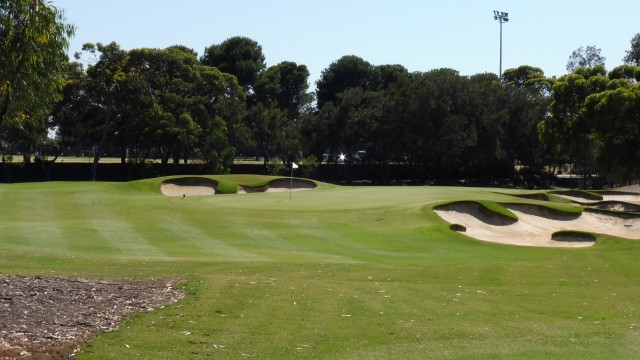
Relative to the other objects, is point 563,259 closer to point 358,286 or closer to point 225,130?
point 358,286

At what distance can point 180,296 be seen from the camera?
1412 cm

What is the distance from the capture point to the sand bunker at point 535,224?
3709 centimetres

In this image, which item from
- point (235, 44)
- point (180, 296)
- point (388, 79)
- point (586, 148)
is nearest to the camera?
point (180, 296)

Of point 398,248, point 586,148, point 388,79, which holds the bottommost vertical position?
point 398,248

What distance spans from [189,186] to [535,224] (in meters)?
27.2

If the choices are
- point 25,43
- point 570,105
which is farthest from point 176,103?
point 25,43

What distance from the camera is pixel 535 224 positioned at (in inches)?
1612

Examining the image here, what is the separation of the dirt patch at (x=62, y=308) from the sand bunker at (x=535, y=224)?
2437cm

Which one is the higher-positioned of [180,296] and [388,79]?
[388,79]

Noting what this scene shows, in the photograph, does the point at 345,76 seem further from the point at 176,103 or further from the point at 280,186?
the point at 280,186

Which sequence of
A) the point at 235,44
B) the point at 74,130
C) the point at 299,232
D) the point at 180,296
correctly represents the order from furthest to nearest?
the point at 235,44 → the point at 74,130 → the point at 299,232 → the point at 180,296

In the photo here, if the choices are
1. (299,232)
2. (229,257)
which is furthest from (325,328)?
(299,232)

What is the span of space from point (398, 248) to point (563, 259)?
6449mm

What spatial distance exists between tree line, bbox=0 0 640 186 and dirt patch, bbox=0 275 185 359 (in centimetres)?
4601
